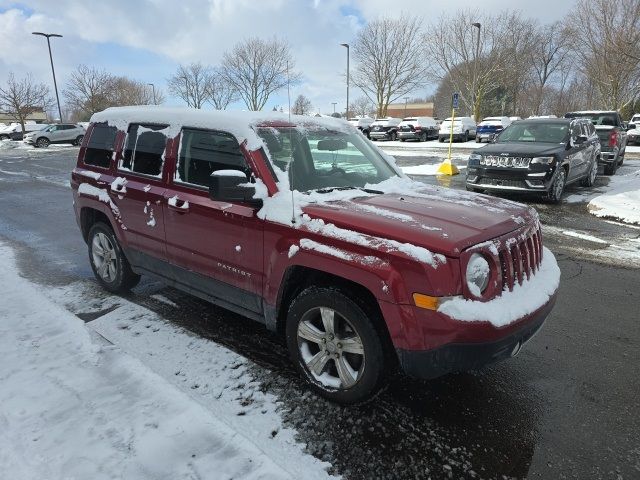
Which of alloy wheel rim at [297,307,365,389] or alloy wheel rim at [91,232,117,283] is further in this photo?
alloy wheel rim at [91,232,117,283]

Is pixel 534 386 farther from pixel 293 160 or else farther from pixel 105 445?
pixel 105 445

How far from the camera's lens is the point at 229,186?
9.89 feet

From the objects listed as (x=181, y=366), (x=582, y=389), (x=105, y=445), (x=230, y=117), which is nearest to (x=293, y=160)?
(x=230, y=117)

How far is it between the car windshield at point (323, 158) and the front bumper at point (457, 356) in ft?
4.71

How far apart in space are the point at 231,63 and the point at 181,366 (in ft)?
147

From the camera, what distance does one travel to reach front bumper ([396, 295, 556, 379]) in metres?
2.55

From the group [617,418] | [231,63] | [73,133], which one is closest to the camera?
[617,418]

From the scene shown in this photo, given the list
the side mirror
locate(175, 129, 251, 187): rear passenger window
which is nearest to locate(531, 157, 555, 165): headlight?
locate(175, 129, 251, 187): rear passenger window

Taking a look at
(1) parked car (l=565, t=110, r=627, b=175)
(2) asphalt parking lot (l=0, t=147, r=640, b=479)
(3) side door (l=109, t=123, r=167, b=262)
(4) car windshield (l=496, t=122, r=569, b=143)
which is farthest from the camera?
(1) parked car (l=565, t=110, r=627, b=175)

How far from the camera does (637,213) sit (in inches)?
331

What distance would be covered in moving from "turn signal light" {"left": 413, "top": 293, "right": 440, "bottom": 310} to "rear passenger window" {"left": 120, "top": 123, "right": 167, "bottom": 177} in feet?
8.32

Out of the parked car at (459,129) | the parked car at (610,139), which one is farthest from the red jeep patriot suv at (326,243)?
the parked car at (459,129)

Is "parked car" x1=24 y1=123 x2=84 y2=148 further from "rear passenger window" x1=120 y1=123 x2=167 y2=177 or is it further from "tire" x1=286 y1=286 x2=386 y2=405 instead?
"tire" x1=286 y1=286 x2=386 y2=405

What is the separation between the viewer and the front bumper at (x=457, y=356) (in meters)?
2.55
